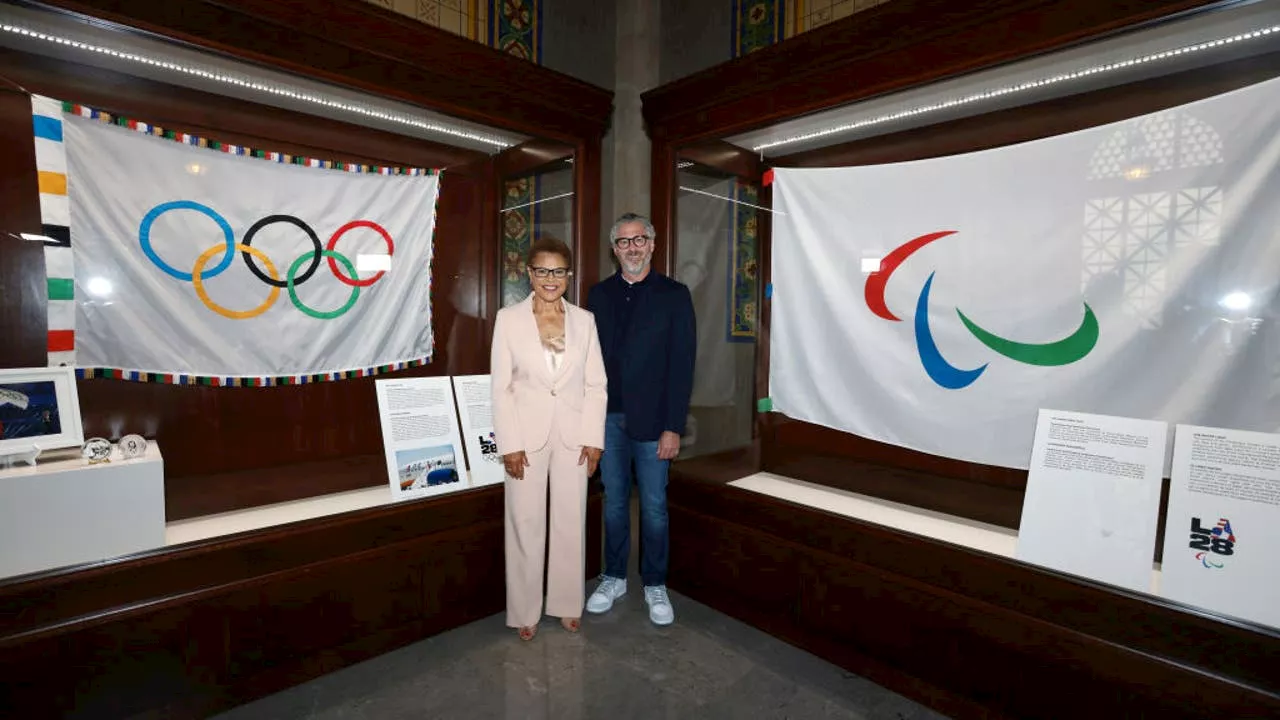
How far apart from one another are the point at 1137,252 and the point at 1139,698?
4.02 feet

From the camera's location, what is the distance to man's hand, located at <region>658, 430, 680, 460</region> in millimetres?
2482

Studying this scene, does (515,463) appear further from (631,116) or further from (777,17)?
(777,17)

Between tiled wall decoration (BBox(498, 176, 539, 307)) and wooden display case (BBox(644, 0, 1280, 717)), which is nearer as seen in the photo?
wooden display case (BBox(644, 0, 1280, 717))

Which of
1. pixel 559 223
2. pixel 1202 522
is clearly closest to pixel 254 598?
pixel 559 223

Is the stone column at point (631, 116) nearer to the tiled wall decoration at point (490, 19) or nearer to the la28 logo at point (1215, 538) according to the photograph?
the tiled wall decoration at point (490, 19)

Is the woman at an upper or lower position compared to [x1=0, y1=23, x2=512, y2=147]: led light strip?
lower

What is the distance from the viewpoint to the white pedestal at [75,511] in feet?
5.11

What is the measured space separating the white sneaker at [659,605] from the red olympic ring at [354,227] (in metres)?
1.77

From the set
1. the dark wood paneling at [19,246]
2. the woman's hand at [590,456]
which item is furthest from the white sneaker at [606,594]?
the dark wood paneling at [19,246]

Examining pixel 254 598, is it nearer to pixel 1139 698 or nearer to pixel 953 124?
pixel 1139 698

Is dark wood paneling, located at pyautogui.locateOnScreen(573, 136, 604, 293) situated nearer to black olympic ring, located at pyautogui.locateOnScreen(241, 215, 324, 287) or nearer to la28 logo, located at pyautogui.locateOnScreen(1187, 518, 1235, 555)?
black olympic ring, located at pyautogui.locateOnScreen(241, 215, 324, 287)

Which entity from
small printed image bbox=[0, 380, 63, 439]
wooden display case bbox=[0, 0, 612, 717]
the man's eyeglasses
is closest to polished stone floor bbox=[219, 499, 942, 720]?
wooden display case bbox=[0, 0, 612, 717]

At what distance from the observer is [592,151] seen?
9.12 feet

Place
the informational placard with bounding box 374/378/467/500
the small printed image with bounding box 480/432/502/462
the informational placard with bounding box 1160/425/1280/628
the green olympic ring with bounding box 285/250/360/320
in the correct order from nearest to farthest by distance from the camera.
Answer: the informational placard with bounding box 1160/425/1280/628 → the green olympic ring with bounding box 285/250/360/320 → the informational placard with bounding box 374/378/467/500 → the small printed image with bounding box 480/432/502/462
